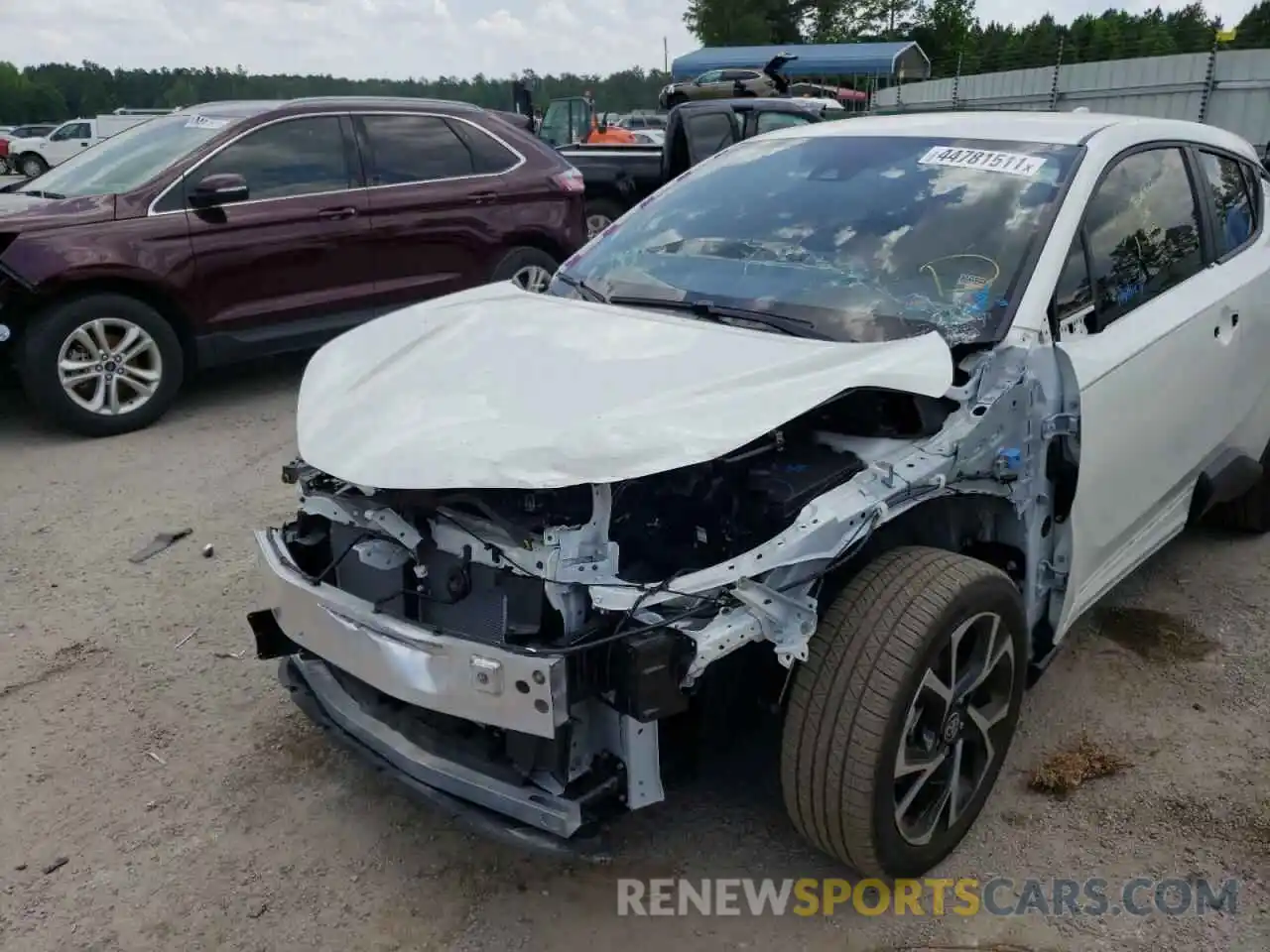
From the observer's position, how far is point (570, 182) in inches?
292

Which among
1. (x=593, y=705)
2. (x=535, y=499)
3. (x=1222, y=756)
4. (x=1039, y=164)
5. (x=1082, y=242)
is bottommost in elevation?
(x=1222, y=756)

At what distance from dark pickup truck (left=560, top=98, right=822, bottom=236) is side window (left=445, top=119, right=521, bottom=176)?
1.50 metres

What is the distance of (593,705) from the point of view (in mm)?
2227

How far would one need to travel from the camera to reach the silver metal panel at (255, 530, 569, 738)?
2.09 meters

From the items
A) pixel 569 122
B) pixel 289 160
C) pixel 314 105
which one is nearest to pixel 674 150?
pixel 314 105

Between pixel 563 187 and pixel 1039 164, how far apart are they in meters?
4.73

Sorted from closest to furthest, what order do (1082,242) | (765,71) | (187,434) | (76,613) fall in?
1. (1082,242)
2. (76,613)
3. (187,434)
4. (765,71)

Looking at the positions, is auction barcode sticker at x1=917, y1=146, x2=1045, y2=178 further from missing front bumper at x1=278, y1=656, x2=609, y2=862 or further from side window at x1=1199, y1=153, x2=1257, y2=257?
missing front bumper at x1=278, y1=656, x2=609, y2=862

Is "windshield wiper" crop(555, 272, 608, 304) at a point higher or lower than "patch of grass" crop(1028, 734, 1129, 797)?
higher

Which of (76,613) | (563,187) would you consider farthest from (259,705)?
(563,187)

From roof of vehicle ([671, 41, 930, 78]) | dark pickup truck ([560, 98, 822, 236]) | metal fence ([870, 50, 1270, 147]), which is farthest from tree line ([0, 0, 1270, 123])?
dark pickup truck ([560, 98, 822, 236])

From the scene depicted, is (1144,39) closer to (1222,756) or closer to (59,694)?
(1222,756)

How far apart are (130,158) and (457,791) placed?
17.9 feet

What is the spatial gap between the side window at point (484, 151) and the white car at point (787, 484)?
392 centimetres
